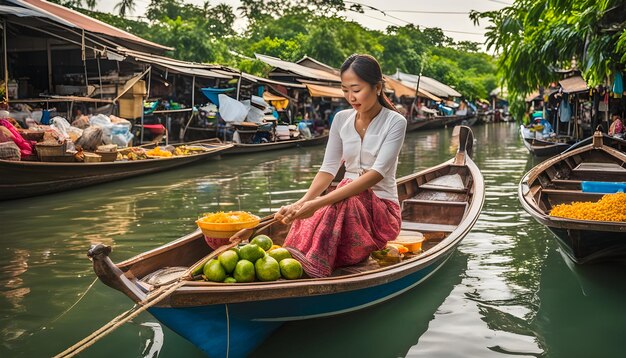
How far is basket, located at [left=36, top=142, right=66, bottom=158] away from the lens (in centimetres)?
884

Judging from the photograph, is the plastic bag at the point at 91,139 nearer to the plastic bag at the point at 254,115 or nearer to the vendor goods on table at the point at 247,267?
the plastic bag at the point at 254,115

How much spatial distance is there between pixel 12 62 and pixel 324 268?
12.8m

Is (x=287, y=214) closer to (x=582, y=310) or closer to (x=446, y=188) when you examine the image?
(x=582, y=310)

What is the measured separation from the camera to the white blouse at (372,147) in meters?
3.45

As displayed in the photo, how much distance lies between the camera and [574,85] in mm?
15062

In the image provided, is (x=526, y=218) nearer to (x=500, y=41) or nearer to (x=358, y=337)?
(x=500, y=41)

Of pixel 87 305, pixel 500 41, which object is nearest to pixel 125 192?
pixel 87 305

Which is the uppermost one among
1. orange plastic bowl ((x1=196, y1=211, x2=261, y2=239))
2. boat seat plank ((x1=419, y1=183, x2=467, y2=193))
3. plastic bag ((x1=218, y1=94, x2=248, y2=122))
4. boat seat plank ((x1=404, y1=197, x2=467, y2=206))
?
plastic bag ((x1=218, y1=94, x2=248, y2=122))

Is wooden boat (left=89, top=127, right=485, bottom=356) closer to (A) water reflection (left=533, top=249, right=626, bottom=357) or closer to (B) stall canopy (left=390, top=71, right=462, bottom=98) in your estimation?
(A) water reflection (left=533, top=249, right=626, bottom=357)

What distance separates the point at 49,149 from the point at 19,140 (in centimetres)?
43

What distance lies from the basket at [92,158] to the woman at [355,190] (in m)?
7.03

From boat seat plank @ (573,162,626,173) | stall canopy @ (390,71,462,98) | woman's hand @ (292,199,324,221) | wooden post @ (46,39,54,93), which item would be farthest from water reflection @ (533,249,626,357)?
stall canopy @ (390,71,462,98)

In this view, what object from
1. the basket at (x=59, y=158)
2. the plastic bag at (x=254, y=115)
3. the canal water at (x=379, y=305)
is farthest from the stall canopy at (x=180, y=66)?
the canal water at (x=379, y=305)

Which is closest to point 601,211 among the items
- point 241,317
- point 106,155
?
point 241,317
